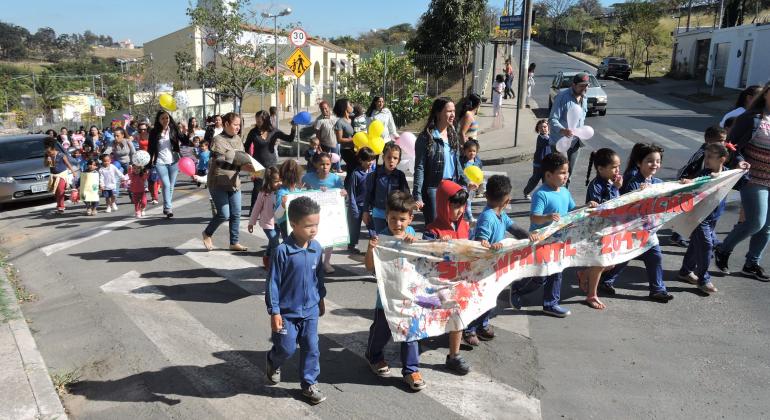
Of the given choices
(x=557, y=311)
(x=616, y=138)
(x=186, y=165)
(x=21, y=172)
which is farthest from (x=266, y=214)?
(x=616, y=138)

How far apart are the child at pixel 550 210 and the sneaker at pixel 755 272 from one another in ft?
8.17

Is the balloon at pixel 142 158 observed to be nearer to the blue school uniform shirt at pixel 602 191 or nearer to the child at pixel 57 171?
the child at pixel 57 171

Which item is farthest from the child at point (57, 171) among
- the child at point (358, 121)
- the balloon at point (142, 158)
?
the child at point (358, 121)

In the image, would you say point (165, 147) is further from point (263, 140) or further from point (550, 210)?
point (550, 210)

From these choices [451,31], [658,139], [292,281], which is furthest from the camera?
[451,31]

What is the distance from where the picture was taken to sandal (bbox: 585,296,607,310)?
19.5ft

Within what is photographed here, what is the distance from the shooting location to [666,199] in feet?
18.8

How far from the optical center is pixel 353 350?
5113 millimetres

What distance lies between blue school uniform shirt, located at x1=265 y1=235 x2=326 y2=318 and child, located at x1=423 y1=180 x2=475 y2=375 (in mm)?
1021

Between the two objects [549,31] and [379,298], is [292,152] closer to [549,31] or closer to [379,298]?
[379,298]

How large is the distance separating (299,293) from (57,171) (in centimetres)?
1050

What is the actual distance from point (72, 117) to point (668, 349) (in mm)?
46709

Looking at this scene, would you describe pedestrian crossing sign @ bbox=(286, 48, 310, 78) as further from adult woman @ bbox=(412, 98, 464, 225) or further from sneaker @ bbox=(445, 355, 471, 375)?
sneaker @ bbox=(445, 355, 471, 375)

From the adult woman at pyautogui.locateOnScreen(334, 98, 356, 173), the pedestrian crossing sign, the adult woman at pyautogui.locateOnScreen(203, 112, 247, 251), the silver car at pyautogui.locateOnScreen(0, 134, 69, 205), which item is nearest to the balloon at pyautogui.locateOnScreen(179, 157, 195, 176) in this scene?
the adult woman at pyautogui.locateOnScreen(203, 112, 247, 251)
